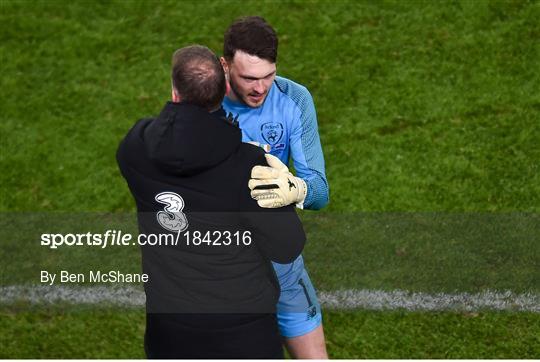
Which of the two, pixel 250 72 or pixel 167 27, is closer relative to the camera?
pixel 250 72

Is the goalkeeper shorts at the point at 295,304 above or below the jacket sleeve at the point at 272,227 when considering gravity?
below

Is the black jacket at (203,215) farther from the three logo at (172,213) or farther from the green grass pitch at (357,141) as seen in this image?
the green grass pitch at (357,141)

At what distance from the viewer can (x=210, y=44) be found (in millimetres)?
9016

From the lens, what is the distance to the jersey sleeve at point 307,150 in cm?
454

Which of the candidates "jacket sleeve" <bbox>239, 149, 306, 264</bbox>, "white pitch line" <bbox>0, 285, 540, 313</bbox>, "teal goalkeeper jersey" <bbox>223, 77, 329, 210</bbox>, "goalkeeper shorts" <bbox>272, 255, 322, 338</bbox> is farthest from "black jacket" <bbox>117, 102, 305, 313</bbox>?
"white pitch line" <bbox>0, 285, 540, 313</bbox>

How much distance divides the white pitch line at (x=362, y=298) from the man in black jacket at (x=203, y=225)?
2365 millimetres

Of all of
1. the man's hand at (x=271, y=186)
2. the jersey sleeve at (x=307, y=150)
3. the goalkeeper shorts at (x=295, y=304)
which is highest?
the man's hand at (x=271, y=186)

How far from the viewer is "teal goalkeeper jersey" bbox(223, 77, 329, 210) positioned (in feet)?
15.3

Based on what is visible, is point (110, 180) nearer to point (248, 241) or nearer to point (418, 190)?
point (418, 190)

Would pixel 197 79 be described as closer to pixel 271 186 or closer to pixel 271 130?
pixel 271 186

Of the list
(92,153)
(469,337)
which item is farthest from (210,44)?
(469,337)

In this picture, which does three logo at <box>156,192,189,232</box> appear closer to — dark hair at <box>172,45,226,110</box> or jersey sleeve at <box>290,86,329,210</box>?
dark hair at <box>172,45,226,110</box>

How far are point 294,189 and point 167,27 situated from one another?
5890mm

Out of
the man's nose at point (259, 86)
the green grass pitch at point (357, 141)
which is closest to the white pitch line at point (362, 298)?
the green grass pitch at point (357, 141)
